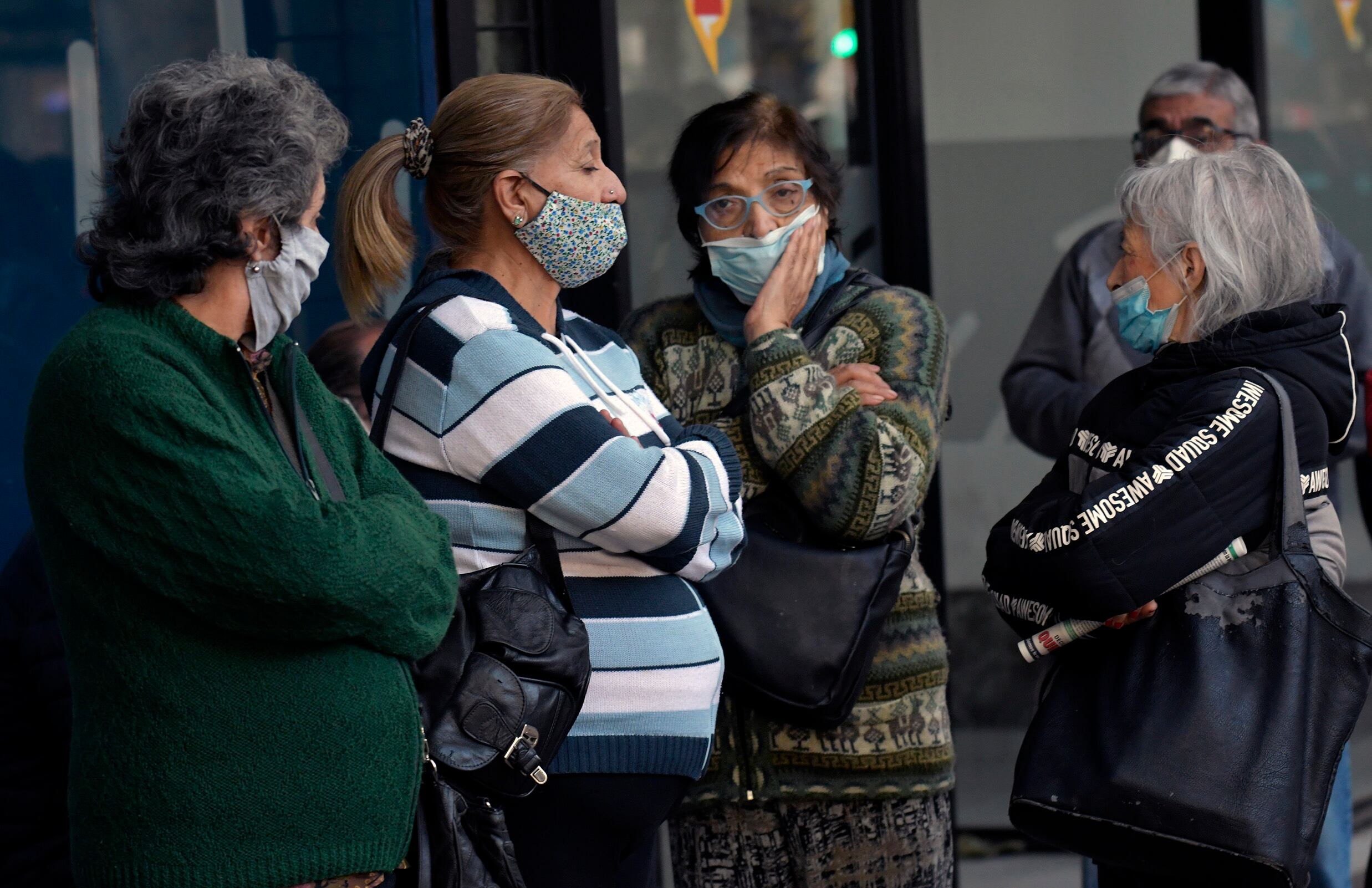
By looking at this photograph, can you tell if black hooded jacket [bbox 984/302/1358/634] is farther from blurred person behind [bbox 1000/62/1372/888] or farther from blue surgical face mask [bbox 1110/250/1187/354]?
blurred person behind [bbox 1000/62/1372/888]

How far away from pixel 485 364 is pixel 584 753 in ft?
1.91

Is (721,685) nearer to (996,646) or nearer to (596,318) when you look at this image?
(596,318)

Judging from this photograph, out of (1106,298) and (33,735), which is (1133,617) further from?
(33,735)

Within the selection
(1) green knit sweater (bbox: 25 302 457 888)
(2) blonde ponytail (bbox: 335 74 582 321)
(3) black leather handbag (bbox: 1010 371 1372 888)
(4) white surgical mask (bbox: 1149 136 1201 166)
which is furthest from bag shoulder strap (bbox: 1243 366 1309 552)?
(4) white surgical mask (bbox: 1149 136 1201 166)

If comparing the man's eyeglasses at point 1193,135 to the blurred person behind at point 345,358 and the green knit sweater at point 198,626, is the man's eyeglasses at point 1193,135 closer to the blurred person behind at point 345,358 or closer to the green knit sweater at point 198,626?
the blurred person behind at point 345,358

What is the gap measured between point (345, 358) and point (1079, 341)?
172 centimetres

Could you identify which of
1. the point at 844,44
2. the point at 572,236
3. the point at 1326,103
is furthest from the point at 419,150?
the point at 1326,103

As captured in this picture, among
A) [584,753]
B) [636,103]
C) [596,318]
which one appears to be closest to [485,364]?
[584,753]

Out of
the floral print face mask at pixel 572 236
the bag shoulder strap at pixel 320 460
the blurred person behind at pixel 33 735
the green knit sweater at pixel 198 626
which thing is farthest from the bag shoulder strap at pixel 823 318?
the blurred person behind at pixel 33 735

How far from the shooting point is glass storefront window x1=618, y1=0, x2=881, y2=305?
13.9 ft

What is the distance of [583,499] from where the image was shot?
7.18 feet

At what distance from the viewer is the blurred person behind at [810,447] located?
2613mm

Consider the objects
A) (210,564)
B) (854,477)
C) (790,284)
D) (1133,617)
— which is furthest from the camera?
(790,284)

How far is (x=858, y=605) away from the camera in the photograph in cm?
262
